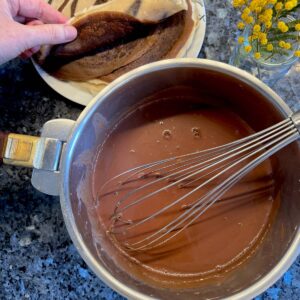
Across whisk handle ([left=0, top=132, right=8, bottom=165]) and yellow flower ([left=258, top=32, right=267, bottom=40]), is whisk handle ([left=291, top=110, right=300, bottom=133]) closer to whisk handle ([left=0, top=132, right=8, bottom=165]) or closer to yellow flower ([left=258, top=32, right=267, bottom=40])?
yellow flower ([left=258, top=32, right=267, bottom=40])

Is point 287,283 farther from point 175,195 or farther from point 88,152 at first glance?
point 88,152

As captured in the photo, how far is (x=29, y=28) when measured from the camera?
66 cm

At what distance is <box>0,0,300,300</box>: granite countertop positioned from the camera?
2.24 ft

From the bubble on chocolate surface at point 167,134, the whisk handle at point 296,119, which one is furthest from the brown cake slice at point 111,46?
the whisk handle at point 296,119

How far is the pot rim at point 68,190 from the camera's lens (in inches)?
21.1

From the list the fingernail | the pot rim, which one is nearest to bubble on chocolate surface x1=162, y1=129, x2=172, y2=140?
the pot rim

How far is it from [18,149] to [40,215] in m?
0.16

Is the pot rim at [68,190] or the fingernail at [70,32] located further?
the fingernail at [70,32]

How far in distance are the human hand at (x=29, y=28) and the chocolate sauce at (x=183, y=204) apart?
178mm

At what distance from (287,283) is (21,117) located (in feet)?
1.70

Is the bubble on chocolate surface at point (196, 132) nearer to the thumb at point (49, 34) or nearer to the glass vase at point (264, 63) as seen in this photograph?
the glass vase at point (264, 63)

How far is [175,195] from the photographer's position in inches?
25.8

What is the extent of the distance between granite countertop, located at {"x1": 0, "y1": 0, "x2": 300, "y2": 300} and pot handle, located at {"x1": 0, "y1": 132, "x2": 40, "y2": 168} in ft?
0.44

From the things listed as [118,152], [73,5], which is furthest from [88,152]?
[73,5]
